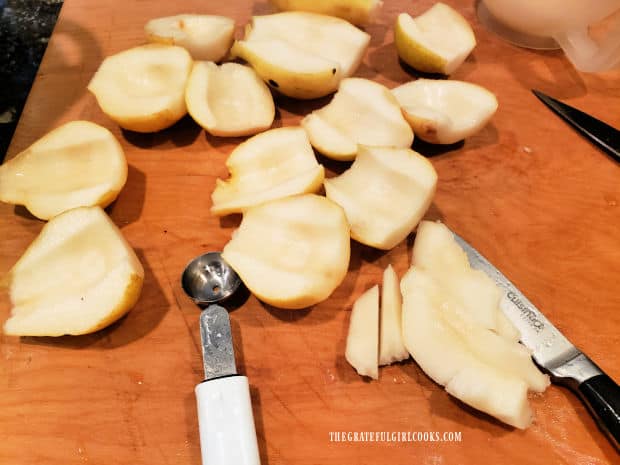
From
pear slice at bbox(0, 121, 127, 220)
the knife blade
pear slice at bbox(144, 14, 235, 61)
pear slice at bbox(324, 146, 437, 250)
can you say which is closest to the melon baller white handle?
pear slice at bbox(324, 146, 437, 250)

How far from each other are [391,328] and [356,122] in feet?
1.71

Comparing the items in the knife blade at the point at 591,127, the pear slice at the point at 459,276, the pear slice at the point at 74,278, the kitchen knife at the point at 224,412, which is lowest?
the pear slice at the point at 74,278

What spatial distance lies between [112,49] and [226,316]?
0.93m

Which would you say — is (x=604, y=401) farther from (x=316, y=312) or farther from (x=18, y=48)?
(x=18, y=48)

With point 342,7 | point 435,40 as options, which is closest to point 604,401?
point 435,40

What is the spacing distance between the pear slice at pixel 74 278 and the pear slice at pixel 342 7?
78cm

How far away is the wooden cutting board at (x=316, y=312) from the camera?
3.03 feet

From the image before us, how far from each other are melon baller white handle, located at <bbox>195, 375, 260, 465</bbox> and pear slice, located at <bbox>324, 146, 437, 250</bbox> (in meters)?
0.40

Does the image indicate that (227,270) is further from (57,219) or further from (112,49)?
(112,49)

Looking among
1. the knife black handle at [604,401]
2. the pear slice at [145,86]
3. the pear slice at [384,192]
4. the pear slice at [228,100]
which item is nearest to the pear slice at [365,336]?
the pear slice at [384,192]

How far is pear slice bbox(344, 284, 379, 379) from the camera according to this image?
958 mm

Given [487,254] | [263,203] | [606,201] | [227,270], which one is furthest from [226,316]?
[606,201]

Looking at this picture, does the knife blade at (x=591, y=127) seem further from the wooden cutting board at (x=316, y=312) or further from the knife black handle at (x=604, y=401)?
the knife black handle at (x=604, y=401)

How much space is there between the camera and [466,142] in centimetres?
131
